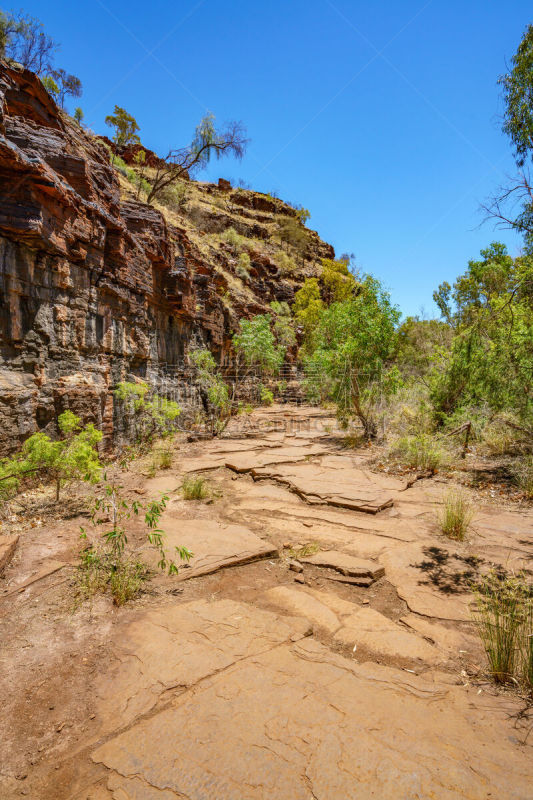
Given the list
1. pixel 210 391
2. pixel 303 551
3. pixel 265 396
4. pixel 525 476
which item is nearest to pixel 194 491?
pixel 303 551

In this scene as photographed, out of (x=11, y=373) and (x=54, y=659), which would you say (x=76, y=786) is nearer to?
(x=54, y=659)

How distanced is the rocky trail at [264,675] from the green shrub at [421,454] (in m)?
2.71

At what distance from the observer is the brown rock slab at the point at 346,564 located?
3.77 m

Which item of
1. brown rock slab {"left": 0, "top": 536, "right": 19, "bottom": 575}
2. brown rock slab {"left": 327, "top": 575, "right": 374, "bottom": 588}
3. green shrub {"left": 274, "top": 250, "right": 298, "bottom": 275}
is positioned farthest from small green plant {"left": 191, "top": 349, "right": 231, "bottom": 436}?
green shrub {"left": 274, "top": 250, "right": 298, "bottom": 275}

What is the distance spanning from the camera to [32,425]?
5.53 m

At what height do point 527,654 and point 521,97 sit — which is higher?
point 521,97

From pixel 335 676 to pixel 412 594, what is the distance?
1.40 metres

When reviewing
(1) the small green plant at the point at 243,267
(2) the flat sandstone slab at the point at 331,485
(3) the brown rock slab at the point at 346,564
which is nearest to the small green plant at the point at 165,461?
(2) the flat sandstone slab at the point at 331,485

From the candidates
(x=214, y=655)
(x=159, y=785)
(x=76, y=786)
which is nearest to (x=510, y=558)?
(x=214, y=655)

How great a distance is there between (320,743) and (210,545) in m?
2.56

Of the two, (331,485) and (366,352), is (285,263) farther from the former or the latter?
(331,485)

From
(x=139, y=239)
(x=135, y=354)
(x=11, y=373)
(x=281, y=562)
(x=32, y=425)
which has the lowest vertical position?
(x=281, y=562)

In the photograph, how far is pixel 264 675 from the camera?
231cm

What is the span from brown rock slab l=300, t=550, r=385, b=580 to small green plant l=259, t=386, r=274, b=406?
49.9 ft
